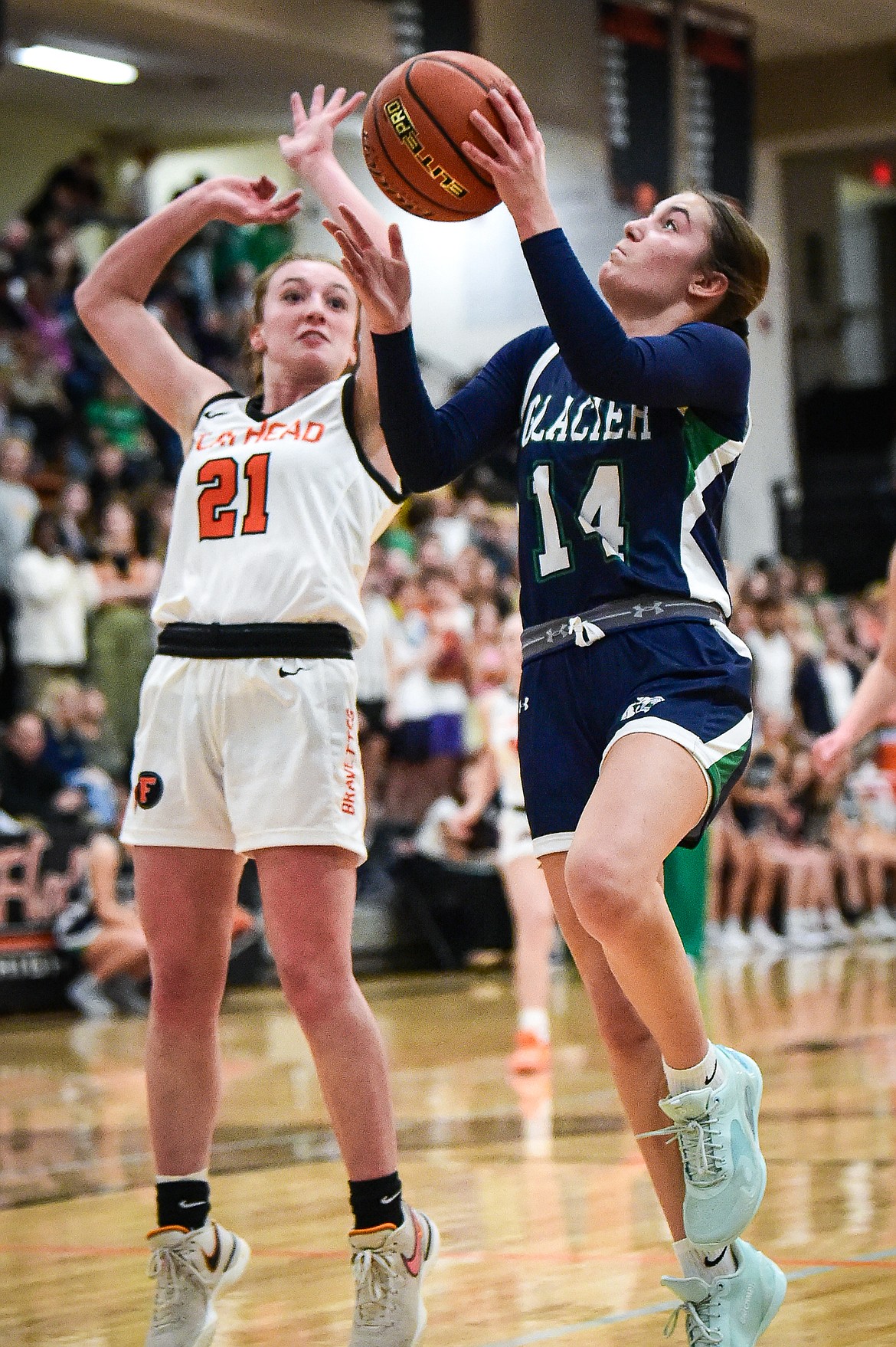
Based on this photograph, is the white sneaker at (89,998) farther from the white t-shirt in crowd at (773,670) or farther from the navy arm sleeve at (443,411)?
the navy arm sleeve at (443,411)

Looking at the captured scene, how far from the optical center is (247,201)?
3689 millimetres

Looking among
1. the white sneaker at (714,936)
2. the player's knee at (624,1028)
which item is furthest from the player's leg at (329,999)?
the white sneaker at (714,936)

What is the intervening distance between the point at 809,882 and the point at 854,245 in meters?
13.5

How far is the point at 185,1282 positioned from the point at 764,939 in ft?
35.7

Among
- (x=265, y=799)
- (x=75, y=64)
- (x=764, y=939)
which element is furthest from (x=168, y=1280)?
(x=75, y=64)

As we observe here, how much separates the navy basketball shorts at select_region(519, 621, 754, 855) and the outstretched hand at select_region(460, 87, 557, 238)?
68cm

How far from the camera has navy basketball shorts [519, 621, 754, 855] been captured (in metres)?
2.97

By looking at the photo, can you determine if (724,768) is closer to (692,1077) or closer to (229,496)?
(692,1077)

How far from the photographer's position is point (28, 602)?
37.9 feet

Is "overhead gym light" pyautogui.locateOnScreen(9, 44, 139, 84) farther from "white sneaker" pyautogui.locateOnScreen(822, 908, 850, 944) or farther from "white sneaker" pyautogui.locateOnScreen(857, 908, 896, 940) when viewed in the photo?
"white sneaker" pyautogui.locateOnScreen(857, 908, 896, 940)

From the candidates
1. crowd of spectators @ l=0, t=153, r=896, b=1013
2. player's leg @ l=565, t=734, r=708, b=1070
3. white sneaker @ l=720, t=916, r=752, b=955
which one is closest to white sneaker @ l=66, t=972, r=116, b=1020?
crowd of spectators @ l=0, t=153, r=896, b=1013

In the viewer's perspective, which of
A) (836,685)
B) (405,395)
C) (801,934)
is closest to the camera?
(405,395)

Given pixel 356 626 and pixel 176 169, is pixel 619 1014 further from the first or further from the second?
pixel 176 169

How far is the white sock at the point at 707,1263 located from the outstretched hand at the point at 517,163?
1.62 meters
